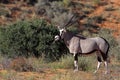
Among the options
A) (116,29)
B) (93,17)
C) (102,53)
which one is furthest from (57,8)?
(102,53)

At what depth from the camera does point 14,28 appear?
874 inches

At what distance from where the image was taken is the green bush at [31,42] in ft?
70.0

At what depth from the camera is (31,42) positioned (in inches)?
846

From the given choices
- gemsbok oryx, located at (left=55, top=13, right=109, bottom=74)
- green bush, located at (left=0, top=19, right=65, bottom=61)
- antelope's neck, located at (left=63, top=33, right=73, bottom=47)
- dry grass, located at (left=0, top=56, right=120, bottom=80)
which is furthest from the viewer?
green bush, located at (left=0, top=19, right=65, bottom=61)

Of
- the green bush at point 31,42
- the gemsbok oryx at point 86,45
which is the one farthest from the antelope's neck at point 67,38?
the green bush at point 31,42

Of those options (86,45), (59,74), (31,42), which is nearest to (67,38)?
(86,45)

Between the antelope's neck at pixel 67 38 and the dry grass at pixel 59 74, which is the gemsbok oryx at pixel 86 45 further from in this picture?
the dry grass at pixel 59 74

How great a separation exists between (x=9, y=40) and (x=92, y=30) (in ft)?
68.0

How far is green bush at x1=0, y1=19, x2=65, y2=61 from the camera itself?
21.3 meters

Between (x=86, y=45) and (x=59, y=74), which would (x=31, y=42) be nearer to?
(x=86, y=45)

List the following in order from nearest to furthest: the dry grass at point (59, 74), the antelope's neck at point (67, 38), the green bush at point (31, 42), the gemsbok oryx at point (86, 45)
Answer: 1. the dry grass at point (59, 74)
2. the gemsbok oryx at point (86, 45)
3. the antelope's neck at point (67, 38)
4. the green bush at point (31, 42)

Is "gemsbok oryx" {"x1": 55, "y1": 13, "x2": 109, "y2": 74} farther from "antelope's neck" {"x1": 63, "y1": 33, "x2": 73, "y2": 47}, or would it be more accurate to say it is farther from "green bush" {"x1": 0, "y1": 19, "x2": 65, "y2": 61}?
"green bush" {"x1": 0, "y1": 19, "x2": 65, "y2": 61}

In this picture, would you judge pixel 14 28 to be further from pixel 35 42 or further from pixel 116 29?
pixel 116 29

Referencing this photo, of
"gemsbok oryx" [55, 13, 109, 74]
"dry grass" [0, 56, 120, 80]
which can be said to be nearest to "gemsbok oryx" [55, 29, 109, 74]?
"gemsbok oryx" [55, 13, 109, 74]
